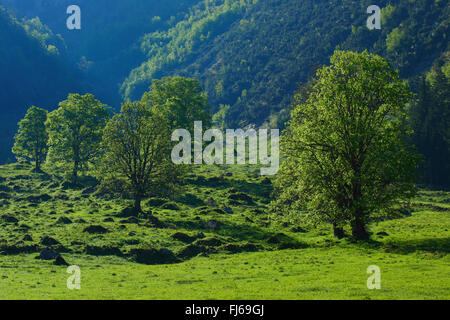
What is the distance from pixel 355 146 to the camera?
35875 millimetres

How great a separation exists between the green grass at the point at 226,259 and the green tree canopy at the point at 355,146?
4.42 metres

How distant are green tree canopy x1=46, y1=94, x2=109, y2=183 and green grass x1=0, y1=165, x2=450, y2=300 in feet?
47.7

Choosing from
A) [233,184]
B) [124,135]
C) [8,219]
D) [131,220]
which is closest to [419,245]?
[131,220]

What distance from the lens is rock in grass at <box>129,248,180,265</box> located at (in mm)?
35250

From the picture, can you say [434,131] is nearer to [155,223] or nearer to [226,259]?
[155,223]

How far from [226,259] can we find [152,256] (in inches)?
272

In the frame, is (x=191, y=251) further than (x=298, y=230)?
No

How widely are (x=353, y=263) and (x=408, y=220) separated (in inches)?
1114

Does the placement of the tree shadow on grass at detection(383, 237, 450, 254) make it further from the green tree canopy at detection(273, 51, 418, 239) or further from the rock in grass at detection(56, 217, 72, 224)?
the rock in grass at detection(56, 217, 72, 224)

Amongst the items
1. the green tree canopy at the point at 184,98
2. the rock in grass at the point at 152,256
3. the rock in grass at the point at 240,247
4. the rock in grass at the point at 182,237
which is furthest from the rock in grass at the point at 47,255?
the green tree canopy at the point at 184,98

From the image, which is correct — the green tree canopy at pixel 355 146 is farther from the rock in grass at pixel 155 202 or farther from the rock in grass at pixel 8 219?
the rock in grass at pixel 8 219

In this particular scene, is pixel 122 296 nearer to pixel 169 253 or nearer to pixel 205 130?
pixel 169 253

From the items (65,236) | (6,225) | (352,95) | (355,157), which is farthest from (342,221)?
(6,225)

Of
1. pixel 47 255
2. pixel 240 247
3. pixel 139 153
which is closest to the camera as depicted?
pixel 47 255
